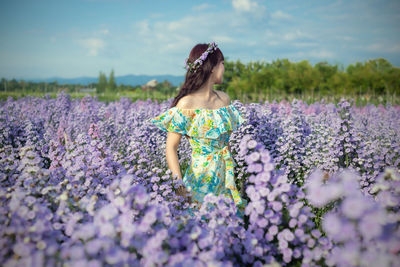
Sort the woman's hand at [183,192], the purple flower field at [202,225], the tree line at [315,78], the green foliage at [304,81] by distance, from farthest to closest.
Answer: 1. the tree line at [315,78]
2. the green foliage at [304,81]
3. the woman's hand at [183,192]
4. the purple flower field at [202,225]

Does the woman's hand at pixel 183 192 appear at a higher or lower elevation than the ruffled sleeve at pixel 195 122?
lower

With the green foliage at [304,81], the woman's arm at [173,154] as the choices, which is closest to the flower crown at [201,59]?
the woman's arm at [173,154]

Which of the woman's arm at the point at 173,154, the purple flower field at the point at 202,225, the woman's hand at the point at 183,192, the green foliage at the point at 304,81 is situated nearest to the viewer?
the purple flower field at the point at 202,225

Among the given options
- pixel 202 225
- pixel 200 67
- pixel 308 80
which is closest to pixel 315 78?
pixel 308 80

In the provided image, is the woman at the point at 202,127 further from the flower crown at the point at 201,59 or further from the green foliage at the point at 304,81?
the green foliage at the point at 304,81

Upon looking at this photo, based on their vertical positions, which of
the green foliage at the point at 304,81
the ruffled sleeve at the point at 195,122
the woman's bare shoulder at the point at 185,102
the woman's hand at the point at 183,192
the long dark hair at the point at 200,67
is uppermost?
the green foliage at the point at 304,81

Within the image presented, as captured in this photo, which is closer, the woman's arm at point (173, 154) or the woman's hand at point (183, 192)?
the woman's hand at point (183, 192)

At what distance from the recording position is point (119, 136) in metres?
5.88

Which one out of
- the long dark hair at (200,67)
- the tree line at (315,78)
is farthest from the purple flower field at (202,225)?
the tree line at (315,78)

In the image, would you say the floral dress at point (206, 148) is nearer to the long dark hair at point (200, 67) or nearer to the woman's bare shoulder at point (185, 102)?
the woman's bare shoulder at point (185, 102)

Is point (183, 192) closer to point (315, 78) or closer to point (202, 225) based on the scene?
point (202, 225)

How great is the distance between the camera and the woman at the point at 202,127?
9.62ft

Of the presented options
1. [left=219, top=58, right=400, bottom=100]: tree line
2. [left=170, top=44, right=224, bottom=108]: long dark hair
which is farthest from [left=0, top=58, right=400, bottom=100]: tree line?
[left=170, top=44, right=224, bottom=108]: long dark hair

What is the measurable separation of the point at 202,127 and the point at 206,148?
25 cm
